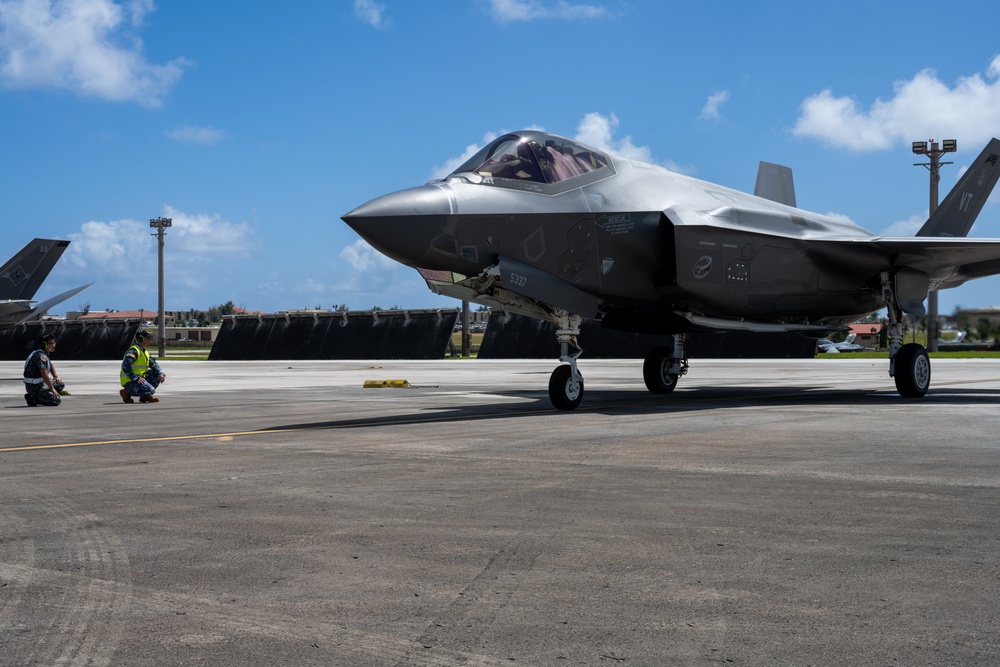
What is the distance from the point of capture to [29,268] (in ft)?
145

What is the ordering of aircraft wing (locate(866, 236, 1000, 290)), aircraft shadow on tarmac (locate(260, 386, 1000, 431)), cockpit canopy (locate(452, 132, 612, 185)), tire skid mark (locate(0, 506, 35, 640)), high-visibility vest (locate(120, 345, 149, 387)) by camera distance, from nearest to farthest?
tire skid mark (locate(0, 506, 35, 640)) → aircraft shadow on tarmac (locate(260, 386, 1000, 431)) → cockpit canopy (locate(452, 132, 612, 185)) → aircraft wing (locate(866, 236, 1000, 290)) → high-visibility vest (locate(120, 345, 149, 387))

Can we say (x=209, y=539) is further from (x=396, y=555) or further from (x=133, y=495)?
(x=133, y=495)

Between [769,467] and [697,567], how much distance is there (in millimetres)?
3966

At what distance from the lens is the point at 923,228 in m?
22.2

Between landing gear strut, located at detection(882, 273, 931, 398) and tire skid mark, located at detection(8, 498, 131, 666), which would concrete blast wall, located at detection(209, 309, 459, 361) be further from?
tire skid mark, located at detection(8, 498, 131, 666)

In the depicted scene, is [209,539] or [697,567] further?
[209,539]

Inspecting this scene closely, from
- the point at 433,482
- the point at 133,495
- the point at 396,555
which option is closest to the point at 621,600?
the point at 396,555

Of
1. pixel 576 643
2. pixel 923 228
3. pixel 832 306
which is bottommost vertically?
pixel 576 643

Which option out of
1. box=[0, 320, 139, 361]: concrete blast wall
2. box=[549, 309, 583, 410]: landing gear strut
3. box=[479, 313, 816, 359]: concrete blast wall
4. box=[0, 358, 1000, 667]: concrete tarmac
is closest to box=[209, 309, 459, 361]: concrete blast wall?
box=[479, 313, 816, 359]: concrete blast wall

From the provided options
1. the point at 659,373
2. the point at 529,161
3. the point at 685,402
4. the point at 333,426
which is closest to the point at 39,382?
the point at 333,426

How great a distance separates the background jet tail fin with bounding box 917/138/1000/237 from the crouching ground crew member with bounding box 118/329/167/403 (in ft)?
55.2

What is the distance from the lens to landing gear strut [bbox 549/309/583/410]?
15.1 metres

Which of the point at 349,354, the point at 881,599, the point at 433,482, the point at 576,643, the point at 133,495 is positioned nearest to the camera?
the point at 576,643

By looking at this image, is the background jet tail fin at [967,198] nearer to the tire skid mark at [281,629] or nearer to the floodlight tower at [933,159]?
the tire skid mark at [281,629]
